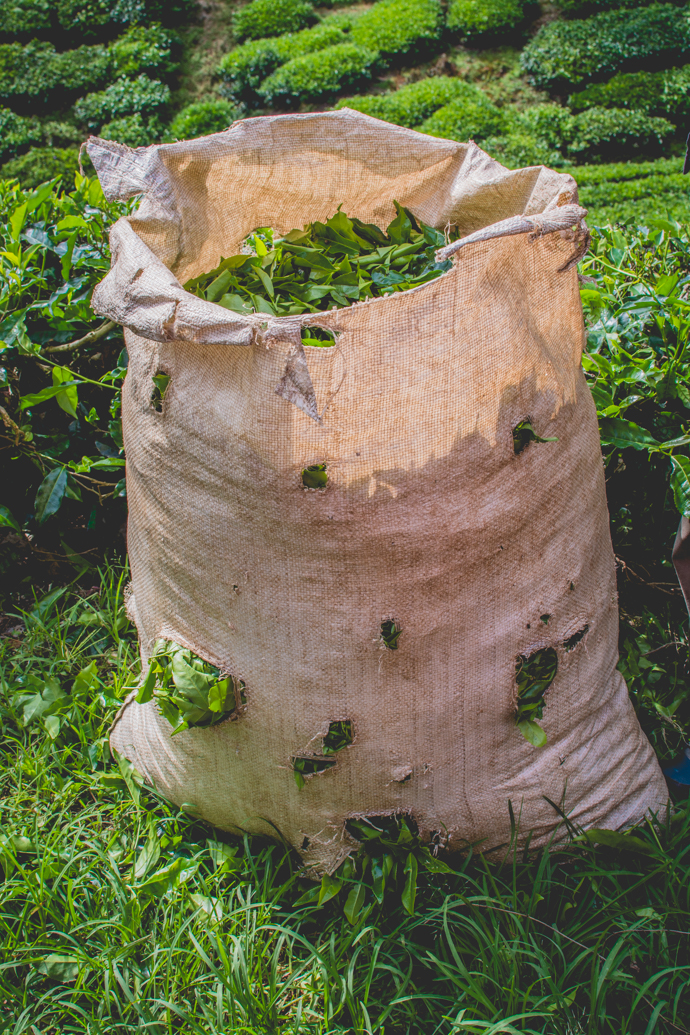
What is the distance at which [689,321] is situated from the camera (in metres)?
1.82

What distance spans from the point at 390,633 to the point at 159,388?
0.62 meters

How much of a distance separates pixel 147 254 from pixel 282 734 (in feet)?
3.00

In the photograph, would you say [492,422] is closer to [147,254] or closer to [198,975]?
[147,254]

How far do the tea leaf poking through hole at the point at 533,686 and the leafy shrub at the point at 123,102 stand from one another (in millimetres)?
5152

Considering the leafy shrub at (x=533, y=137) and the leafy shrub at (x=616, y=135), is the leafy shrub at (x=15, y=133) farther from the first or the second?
the leafy shrub at (x=616, y=135)

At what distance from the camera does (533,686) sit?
4.78 feet

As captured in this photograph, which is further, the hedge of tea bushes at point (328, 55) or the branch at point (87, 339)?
the hedge of tea bushes at point (328, 55)

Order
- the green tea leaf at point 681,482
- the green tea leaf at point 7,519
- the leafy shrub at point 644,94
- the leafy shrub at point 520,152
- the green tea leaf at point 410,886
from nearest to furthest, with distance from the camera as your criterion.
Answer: the green tea leaf at point 410,886
the green tea leaf at point 681,482
the green tea leaf at point 7,519
the leafy shrub at point 520,152
the leafy shrub at point 644,94

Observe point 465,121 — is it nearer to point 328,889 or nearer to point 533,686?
point 533,686

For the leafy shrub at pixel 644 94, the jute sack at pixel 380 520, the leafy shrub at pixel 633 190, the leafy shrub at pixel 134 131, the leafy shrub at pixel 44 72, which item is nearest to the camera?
the jute sack at pixel 380 520

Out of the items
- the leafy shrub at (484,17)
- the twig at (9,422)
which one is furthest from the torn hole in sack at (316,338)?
the leafy shrub at (484,17)

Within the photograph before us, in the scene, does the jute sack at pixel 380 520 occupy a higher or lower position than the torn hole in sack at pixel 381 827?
higher

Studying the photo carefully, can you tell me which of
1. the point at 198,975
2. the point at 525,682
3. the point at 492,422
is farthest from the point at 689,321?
the point at 198,975

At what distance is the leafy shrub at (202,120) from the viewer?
4934 millimetres
